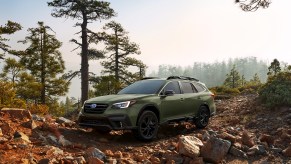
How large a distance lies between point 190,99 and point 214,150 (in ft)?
10.00

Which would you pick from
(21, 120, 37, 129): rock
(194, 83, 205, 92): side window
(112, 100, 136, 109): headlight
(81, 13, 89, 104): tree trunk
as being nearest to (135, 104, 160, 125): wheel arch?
(112, 100, 136, 109): headlight

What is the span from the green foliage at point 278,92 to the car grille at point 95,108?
314 inches

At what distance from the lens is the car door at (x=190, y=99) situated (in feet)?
35.1

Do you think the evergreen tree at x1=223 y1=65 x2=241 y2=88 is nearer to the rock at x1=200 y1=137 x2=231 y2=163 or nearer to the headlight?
A: the rock at x1=200 y1=137 x2=231 y2=163

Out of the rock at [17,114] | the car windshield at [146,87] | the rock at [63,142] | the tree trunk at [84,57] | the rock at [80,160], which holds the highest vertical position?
the tree trunk at [84,57]

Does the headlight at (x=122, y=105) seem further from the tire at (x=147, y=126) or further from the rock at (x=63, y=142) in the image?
the rock at (x=63, y=142)

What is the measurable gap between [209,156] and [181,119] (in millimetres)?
2693

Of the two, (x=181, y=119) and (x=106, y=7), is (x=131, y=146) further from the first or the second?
(x=106, y=7)

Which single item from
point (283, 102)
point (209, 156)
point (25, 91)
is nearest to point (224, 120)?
point (283, 102)

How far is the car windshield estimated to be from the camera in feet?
32.2

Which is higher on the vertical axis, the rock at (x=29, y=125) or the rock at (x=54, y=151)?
the rock at (x=29, y=125)

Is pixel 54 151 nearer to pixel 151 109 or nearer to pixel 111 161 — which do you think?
Result: pixel 111 161

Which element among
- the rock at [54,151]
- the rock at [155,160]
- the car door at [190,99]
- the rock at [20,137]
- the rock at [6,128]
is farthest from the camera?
the car door at [190,99]

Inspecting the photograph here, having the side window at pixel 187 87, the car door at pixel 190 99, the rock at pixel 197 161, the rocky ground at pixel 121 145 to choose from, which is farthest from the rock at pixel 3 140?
the side window at pixel 187 87
